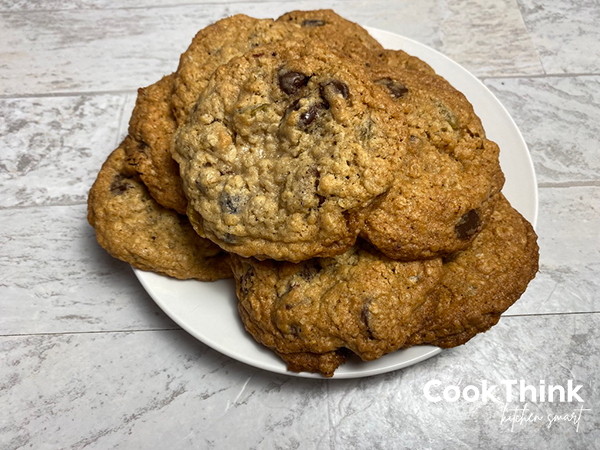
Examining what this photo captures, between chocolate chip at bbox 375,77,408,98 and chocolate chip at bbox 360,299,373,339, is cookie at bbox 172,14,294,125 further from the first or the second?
chocolate chip at bbox 360,299,373,339

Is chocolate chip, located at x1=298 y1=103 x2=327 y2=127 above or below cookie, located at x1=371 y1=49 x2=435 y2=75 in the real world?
above

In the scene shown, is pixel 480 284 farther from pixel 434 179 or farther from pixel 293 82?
pixel 293 82

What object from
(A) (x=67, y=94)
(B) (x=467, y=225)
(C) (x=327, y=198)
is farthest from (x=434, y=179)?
(A) (x=67, y=94)

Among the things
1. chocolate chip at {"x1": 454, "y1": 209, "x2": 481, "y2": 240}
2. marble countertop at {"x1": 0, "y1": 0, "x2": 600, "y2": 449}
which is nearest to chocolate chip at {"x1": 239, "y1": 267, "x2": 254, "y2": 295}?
marble countertop at {"x1": 0, "y1": 0, "x2": 600, "y2": 449}

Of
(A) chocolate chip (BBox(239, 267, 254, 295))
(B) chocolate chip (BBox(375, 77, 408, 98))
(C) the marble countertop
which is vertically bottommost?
(C) the marble countertop

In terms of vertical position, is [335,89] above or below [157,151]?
above

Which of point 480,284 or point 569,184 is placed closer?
point 480,284

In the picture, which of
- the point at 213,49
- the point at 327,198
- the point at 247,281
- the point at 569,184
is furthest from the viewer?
the point at 569,184

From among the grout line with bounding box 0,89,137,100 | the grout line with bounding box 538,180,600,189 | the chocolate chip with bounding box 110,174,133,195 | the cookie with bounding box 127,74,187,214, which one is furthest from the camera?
the grout line with bounding box 0,89,137,100
